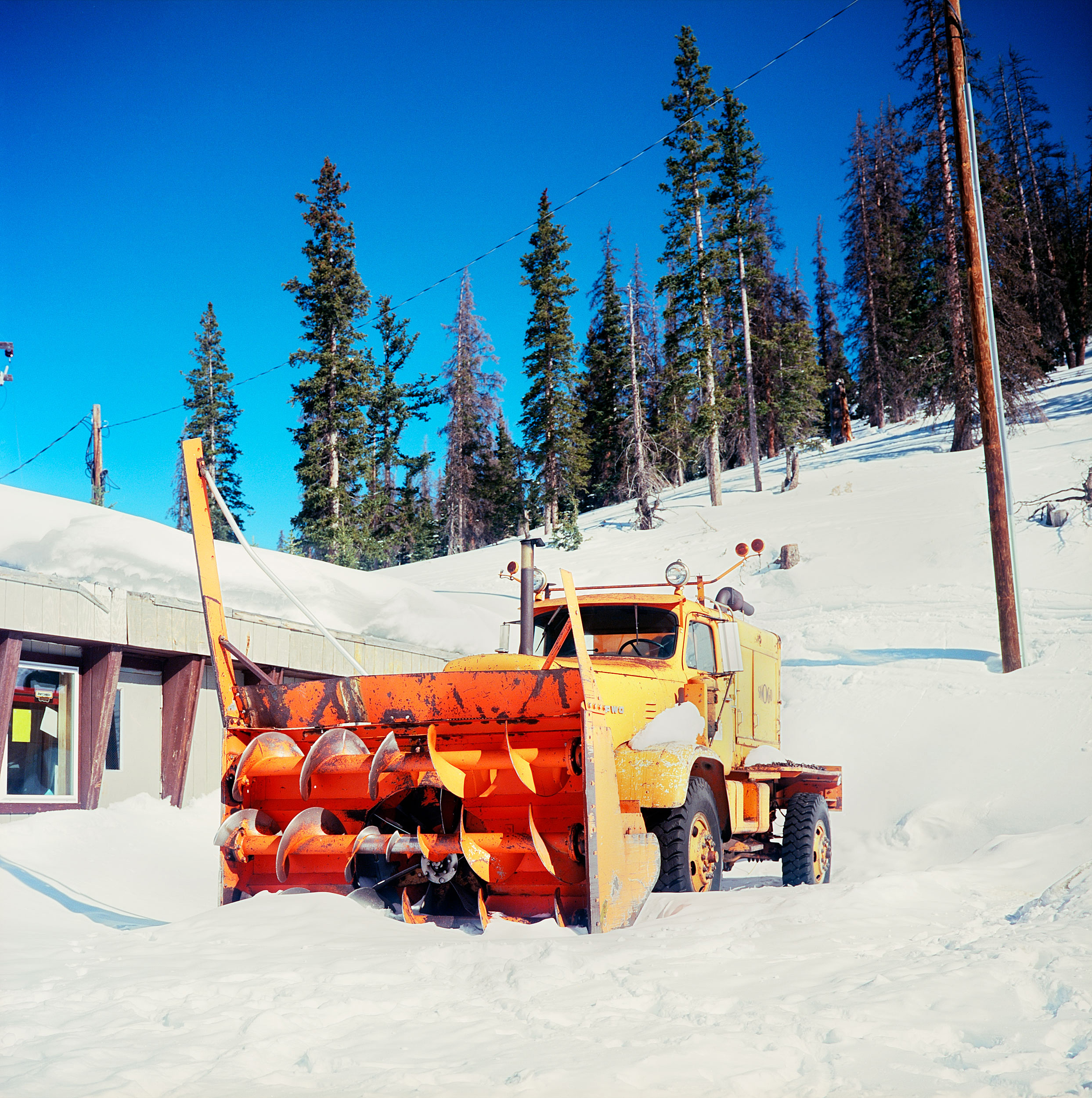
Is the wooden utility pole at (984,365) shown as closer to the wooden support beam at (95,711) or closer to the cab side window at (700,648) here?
the cab side window at (700,648)

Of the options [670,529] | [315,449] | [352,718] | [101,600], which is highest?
[315,449]

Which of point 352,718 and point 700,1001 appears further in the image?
point 352,718

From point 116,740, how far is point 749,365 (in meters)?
31.2

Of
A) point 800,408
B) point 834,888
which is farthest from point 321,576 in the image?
point 800,408

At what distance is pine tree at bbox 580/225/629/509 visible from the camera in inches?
2024

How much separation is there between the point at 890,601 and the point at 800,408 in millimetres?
19817

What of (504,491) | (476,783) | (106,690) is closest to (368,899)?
(476,783)

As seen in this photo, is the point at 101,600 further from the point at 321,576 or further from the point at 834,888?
the point at 834,888

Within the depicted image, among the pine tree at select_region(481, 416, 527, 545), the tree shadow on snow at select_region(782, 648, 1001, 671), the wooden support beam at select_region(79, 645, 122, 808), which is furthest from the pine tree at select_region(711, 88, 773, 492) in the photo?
the wooden support beam at select_region(79, 645, 122, 808)

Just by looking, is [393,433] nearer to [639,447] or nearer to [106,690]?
[639,447]

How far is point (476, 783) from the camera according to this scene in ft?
20.5

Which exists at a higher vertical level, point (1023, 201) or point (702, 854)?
point (1023, 201)

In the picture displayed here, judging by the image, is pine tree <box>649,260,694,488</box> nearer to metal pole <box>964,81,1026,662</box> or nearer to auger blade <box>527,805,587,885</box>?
metal pole <box>964,81,1026,662</box>

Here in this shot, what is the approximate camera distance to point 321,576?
15648 mm
